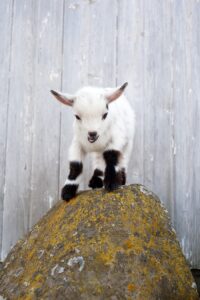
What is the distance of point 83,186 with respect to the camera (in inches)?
161

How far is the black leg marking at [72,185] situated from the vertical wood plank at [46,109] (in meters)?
0.74

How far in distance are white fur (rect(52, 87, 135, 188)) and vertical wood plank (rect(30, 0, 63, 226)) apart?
0.49 metres

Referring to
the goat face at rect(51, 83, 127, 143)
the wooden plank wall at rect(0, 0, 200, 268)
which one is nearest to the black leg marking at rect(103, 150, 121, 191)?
the goat face at rect(51, 83, 127, 143)

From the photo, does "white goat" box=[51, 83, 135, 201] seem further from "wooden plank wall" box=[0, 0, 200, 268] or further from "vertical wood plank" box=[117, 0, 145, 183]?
"wooden plank wall" box=[0, 0, 200, 268]

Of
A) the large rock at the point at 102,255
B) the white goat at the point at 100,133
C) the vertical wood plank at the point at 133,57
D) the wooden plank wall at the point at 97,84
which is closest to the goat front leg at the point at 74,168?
the white goat at the point at 100,133

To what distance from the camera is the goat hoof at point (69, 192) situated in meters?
3.24

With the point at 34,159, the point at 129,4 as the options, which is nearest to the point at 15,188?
the point at 34,159

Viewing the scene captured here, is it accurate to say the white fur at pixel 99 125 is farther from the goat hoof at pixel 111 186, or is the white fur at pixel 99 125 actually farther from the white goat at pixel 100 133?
the goat hoof at pixel 111 186

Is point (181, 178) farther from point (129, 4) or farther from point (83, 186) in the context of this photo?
point (129, 4)

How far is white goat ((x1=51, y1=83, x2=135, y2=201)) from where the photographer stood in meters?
2.97

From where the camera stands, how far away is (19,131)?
164 inches

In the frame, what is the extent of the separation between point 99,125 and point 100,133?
145 millimetres

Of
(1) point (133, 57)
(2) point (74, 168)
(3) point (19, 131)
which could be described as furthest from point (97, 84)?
(2) point (74, 168)

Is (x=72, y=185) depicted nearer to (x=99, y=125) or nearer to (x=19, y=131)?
(x=99, y=125)
